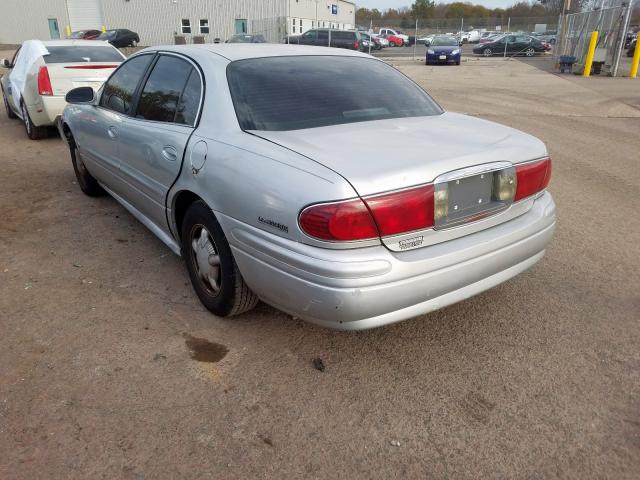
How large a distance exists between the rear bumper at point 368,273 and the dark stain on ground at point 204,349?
451 millimetres

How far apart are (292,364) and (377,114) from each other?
1.58m

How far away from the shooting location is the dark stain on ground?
2863 mm

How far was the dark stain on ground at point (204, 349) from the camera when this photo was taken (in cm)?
286

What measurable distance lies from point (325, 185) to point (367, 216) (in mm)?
226

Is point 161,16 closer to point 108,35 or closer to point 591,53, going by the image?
point 108,35

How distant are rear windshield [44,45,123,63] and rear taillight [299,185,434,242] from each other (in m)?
7.60

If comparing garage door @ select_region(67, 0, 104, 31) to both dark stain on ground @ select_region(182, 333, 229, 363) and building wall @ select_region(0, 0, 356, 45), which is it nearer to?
building wall @ select_region(0, 0, 356, 45)

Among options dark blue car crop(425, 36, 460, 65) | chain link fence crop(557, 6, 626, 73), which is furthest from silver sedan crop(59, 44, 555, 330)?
dark blue car crop(425, 36, 460, 65)

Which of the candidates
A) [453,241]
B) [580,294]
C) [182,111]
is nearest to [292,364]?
[453,241]

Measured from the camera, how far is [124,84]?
423 centimetres

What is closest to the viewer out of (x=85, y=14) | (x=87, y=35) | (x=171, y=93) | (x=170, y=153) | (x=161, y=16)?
(x=170, y=153)

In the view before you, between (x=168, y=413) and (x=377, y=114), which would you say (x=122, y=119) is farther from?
(x=168, y=413)

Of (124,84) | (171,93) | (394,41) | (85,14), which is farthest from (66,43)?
(394,41)

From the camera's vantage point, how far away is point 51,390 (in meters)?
2.59
